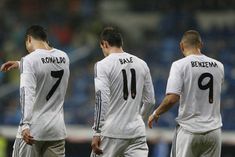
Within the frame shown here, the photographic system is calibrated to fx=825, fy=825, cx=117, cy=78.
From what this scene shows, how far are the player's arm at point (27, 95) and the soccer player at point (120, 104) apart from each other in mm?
618

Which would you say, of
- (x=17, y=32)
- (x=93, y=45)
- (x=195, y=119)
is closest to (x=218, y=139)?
(x=195, y=119)

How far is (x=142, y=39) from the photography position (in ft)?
66.5

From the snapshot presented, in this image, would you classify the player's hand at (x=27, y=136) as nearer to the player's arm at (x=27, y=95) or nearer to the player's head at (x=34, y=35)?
the player's arm at (x=27, y=95)

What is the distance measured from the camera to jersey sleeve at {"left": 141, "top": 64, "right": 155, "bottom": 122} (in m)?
8.16

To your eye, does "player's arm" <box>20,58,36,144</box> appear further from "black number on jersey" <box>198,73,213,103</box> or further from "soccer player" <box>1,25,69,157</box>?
"black number on jersey" <box>198,73,213,103</box>

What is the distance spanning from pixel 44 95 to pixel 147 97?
1034 millimetres

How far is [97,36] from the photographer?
19719 mm

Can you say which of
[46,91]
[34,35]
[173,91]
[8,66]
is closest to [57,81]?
[46,91]

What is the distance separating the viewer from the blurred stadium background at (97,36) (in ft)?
54.7

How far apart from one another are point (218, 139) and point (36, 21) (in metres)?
13.9

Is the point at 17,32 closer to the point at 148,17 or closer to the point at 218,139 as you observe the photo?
the point at 148,17

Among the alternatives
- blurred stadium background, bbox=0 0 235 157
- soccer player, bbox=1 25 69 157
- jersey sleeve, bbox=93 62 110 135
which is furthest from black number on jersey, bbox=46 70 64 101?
blurred stadium background, bbox=0 0 235 157

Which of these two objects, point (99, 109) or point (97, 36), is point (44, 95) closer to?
point (99, 109)

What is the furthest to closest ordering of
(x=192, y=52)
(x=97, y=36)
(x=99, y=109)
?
(x=97, y=36)
(x=192, y=52)
(x=99, y=109)
